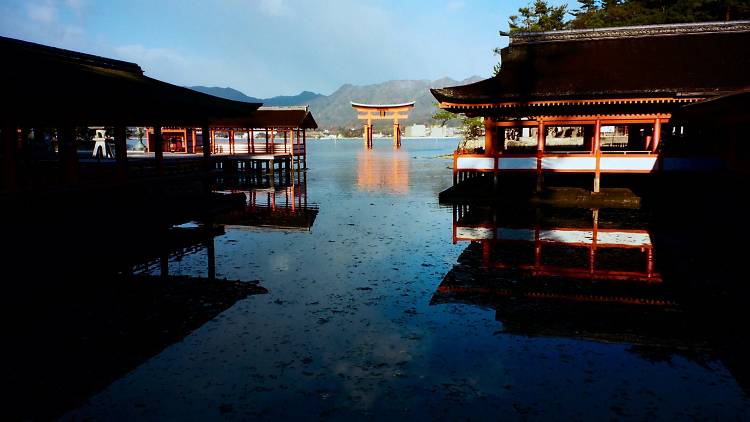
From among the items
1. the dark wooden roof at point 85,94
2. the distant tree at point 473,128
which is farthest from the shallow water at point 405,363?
the distant tree at point 473,128

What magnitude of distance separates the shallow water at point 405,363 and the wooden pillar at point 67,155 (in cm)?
580

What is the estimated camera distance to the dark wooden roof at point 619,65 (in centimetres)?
1905

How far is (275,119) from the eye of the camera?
38219 millimetres

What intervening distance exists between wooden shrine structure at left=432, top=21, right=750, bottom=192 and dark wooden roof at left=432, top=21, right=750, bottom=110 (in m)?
0.04

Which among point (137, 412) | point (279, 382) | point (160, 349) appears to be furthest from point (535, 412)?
point (160, 349)

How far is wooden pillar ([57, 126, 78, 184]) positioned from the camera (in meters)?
13.9

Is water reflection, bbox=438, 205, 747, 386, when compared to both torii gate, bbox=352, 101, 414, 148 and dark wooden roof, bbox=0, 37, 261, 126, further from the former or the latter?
torii gate, bbox=352, 101, 414, 148

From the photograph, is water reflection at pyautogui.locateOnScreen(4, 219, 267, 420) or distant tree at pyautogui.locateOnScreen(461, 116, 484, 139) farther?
distant tree at pyautogui.locateOnScreen(461, 116, 484, 139)

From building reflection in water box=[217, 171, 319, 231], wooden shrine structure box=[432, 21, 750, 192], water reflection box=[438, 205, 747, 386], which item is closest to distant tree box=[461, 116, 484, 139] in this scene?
building reflection in water box=[217, 171, 319, 231]

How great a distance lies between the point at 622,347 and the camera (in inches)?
263

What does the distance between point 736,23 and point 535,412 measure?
24.0 meters

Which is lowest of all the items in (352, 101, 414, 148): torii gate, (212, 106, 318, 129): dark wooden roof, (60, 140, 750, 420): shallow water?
(60, 140, 750, 420): shallow water

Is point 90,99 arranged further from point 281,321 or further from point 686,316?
point 686,316

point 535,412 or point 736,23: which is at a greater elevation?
point 736,23
